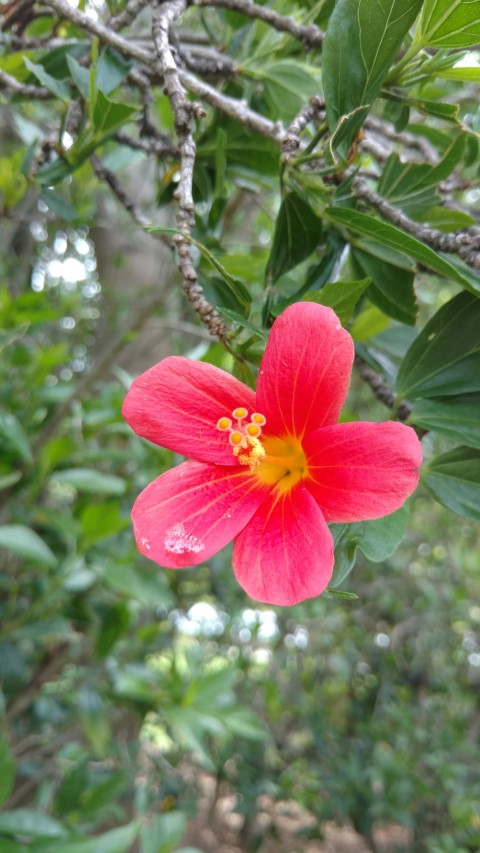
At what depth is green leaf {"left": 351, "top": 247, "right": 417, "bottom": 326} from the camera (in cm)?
68

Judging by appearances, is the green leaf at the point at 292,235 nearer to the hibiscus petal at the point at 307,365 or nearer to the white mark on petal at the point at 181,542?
the hibiscus petal at the point at 307,365

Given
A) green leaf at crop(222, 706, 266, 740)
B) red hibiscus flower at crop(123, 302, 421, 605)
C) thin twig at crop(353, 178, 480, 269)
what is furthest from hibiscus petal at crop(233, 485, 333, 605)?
green leaf at crop(222, 706, 266, 740)

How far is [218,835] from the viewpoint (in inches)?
136

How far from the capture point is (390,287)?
2.25 ft

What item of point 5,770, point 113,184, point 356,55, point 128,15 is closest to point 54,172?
point 113,184

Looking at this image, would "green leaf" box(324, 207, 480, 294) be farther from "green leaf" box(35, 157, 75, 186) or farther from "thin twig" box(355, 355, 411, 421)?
"green leaf" box(35, 157, 75, 186)

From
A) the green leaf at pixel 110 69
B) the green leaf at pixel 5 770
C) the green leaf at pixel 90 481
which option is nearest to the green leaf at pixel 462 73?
the green leaf at pixel 110 69

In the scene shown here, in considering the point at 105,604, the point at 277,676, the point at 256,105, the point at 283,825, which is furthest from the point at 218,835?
the point at 256,105

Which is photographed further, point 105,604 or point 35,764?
point 35,764

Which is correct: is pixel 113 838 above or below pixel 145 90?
below

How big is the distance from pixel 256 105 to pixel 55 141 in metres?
0.32

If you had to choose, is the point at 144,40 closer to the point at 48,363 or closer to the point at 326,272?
the point at 326,272

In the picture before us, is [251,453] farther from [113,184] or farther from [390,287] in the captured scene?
[113,184]

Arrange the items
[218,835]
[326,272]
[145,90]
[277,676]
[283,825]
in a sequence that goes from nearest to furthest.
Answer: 1. [326,272]
2. [145,90]
3. [277,676]
4. [218,835]
5. [283,825]
